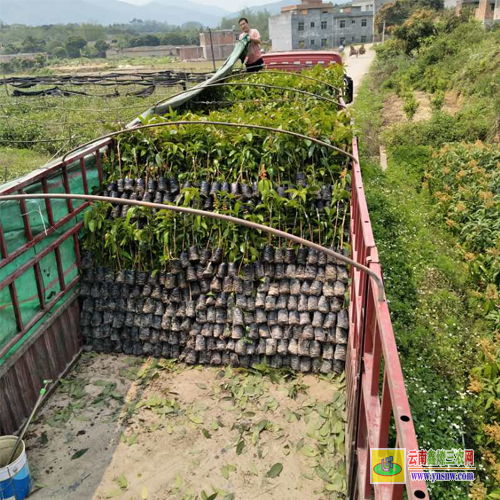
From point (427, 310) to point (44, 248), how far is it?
5.27 metres

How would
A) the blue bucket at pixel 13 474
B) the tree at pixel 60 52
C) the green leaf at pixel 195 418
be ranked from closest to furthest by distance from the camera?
1. the blue bucket at pixel 13 474
2. the green leaf at pixel 195 418
3. the tree at pixel 60 52

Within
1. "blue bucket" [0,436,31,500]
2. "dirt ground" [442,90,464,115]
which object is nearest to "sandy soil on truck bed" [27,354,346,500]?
"blue bucket" [0,436,31,500]

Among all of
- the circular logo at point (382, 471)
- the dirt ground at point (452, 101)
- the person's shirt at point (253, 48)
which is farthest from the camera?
the dirt ground at point (452, 101)

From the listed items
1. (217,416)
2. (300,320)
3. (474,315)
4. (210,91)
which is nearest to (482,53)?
(210,91)

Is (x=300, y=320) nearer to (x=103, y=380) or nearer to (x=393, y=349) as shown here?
(x=103, y=380)

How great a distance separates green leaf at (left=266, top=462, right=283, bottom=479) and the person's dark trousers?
9.34 metres

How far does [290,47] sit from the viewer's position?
227 ft

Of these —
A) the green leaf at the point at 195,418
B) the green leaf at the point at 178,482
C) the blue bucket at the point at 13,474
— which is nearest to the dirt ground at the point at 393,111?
the green leaf at the point at 195,418

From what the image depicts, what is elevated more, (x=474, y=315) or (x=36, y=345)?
(x=36, y=345)

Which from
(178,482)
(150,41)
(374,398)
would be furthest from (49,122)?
(150,41)

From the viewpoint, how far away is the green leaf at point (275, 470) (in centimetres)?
511

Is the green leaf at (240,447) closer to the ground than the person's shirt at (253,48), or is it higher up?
closer to the ground

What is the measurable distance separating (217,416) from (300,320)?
1525 millimetres
